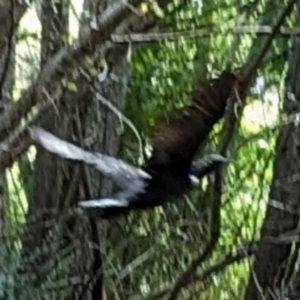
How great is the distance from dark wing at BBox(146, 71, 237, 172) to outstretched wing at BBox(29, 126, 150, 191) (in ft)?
0.42

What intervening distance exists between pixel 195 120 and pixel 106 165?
1.07ft

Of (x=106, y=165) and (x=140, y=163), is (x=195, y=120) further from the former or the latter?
(x=140, y=163)

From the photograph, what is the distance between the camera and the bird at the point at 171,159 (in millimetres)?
1399

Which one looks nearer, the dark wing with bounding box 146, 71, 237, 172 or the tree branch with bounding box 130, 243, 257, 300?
the dark wing with bounding box 146, 71, 237, 172

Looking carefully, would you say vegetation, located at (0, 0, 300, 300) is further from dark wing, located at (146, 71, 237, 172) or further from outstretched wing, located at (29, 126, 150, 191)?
dark wing, located at (146, 71, 237, 172)

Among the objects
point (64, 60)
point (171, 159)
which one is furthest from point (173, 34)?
point (171, 159)

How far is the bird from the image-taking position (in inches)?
55.1

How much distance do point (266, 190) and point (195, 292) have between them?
0.29 m

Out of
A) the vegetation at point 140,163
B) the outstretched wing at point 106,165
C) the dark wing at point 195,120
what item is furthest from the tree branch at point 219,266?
the dark wing at point 195,120

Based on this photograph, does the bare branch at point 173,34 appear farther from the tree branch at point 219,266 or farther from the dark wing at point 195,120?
the tree branch at point 219,266

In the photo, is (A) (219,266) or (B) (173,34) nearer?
(B) (173,34)

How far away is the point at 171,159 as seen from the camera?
1.46 meters

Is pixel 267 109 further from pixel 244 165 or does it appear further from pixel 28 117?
pixel 28 117

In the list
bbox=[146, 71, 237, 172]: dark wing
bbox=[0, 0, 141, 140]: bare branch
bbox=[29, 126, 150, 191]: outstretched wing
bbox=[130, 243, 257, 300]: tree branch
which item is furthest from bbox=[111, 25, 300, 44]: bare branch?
bbox=[130, 243, 257, 300]: tree branch
